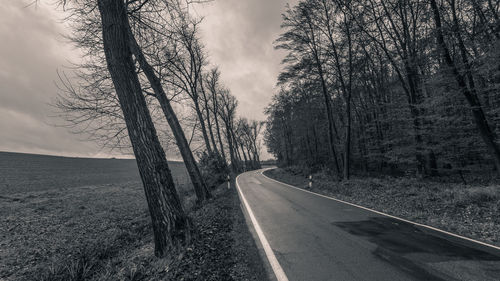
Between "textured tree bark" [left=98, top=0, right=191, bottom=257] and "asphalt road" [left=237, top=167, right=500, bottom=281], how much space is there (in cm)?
222

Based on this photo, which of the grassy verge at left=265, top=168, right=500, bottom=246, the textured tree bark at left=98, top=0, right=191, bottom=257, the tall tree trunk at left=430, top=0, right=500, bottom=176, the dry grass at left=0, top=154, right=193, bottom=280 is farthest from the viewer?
the tall tree trunk at left=430, top=0, right=500, bottom=176

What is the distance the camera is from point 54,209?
13023 millimetres

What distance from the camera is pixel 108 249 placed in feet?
19.0

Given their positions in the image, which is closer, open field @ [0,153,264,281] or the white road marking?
the white road marking

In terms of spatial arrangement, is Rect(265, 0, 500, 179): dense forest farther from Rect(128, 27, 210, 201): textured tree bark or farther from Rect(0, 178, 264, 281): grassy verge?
Rect(0, 178, 264, 281): grassy verge

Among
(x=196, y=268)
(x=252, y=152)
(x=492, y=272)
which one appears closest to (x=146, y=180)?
(x=196, y=268)

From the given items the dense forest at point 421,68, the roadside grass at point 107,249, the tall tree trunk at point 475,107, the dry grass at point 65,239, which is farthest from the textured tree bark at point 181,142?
the tall tree trunk at point 475,107

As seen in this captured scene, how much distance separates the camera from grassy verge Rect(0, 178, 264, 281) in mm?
3457

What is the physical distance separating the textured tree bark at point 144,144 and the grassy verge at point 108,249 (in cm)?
47

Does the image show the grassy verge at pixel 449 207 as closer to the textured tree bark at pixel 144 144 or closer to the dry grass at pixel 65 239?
the textured tree bark at pixel 144 144

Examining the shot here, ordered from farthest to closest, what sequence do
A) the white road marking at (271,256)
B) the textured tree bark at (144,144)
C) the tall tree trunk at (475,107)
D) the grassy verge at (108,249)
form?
the tall tree trunk at (475,107) < the textured tree bark at (144,144) < the grassy verge at (108,249) < the white road marking at (271,256)

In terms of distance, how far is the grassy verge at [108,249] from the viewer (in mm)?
3457

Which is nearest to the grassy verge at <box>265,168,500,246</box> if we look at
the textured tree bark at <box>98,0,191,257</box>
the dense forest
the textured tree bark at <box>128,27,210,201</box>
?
the dense forest

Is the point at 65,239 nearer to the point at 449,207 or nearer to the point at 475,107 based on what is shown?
the point at 449,207
